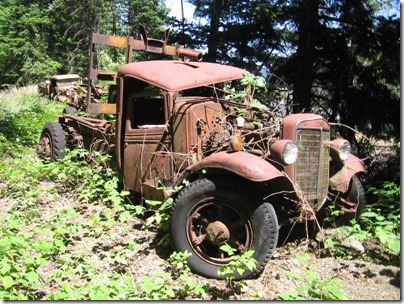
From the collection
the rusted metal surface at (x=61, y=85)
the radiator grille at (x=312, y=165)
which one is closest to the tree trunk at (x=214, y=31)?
the radiator grille at (x=312, y=165)

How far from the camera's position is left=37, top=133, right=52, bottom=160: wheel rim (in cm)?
759

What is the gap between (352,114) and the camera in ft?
25.1

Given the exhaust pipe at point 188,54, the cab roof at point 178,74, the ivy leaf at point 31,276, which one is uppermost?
the exhaust pipe at point 188,54

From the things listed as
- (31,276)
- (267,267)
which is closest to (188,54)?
(267,267)

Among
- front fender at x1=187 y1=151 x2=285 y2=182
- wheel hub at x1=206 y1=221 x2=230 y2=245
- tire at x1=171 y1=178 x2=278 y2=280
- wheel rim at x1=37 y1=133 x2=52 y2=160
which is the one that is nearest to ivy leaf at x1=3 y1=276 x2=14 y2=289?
tire at x1=171 y1=178 x2=278 y2=280

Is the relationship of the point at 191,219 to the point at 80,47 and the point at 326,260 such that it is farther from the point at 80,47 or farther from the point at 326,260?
the point at 80,47

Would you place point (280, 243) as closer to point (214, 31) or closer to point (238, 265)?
point (238, 265)

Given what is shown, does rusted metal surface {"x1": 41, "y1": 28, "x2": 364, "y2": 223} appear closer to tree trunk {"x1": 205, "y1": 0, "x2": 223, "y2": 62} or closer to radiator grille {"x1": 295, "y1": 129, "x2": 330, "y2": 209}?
radiator grille {"x1": 295, "y1": 129, "x2": 330, "y2": 209}

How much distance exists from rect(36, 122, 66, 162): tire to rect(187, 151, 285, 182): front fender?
4.26 metres

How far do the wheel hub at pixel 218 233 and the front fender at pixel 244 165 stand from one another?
585 millimetres

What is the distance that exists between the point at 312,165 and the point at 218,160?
1151mm

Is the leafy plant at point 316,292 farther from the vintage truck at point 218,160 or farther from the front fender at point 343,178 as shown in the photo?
the front fender at point 343,178

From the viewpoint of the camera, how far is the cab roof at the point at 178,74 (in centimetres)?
477

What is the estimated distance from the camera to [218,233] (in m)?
3.88
